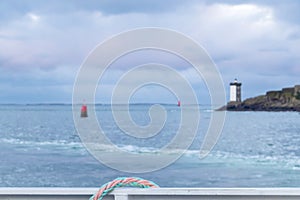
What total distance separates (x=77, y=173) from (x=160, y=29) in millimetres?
8451

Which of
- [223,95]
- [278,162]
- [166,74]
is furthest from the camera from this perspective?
[278,162]

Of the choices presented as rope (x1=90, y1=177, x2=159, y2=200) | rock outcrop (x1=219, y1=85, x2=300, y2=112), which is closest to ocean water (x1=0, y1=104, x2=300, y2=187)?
rope (x1=90, y1=177, x2=159, y2=200)

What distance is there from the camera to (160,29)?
2600 millimetres

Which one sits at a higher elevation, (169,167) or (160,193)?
(160,193)

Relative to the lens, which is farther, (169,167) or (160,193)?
(169,167)

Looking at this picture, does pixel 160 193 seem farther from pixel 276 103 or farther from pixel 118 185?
pixel 276 103

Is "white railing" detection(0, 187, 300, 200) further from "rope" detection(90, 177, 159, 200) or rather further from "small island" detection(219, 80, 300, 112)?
"small island" detection(219, 80, 300, 112)

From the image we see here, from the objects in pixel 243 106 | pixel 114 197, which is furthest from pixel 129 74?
pixel 243 106

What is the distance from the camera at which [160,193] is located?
1.67m

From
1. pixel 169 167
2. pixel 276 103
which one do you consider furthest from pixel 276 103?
pixel 169 167

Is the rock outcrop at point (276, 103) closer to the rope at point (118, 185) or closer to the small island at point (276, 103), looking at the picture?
the small island at point (276, 103)

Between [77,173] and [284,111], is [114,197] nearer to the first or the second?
[77,173]

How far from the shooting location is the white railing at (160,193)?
165 cm

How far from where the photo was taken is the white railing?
5.42ft
